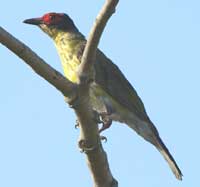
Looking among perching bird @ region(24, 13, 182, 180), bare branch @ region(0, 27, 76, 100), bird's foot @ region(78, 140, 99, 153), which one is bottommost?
bird's foot @ region(78, 140, 99, 153)

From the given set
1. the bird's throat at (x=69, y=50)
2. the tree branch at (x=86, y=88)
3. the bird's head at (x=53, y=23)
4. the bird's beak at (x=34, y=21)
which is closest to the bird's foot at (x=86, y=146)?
the tree branch at (x=86, y=88)

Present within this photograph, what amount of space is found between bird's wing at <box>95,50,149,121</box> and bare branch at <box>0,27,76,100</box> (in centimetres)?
271

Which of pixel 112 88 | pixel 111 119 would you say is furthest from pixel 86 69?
pixel 112 88

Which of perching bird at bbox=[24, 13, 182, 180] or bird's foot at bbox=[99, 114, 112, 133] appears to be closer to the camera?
bird's foot at bbox=[99, 114, 112, 133]

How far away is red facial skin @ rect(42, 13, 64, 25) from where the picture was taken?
26.3ft

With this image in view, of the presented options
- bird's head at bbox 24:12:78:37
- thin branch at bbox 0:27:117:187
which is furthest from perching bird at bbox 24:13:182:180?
thin branch at bbox 0:27:117:187

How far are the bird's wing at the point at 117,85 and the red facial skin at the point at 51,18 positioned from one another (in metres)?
0.70

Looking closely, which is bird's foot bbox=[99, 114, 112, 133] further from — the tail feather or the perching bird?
the tail feather

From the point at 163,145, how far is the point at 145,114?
0.45 m

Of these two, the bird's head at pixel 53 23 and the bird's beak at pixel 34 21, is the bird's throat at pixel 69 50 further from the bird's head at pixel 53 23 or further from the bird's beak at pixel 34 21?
the bird's beak at pixel 34 21

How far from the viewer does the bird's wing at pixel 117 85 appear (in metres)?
7.36

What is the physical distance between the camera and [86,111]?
183 inches

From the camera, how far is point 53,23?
8.07m

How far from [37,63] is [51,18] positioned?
3884 millimetres
